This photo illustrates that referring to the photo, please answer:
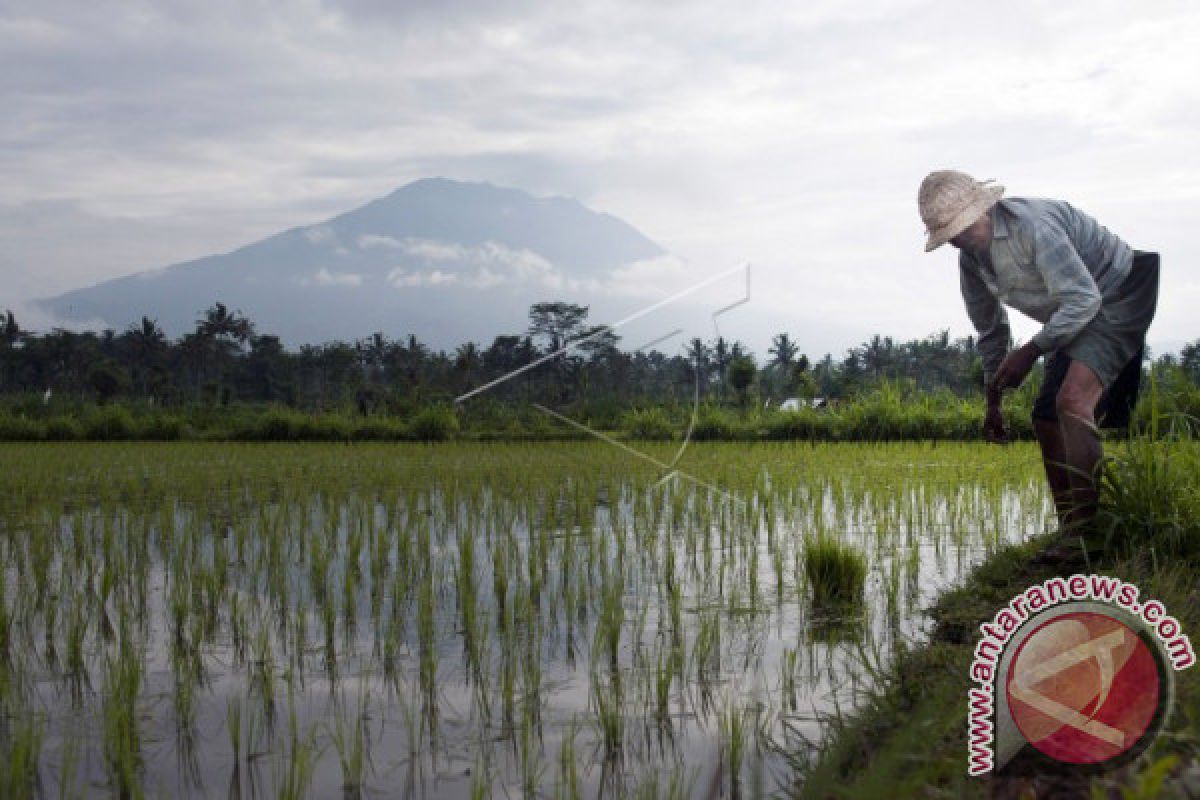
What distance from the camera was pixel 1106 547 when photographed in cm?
327

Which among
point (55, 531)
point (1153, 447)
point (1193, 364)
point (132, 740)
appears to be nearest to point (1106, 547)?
point (1153, 447)

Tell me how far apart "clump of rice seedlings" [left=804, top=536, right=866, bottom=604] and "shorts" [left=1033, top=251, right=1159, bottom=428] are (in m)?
0.83

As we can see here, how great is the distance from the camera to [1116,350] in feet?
10.7

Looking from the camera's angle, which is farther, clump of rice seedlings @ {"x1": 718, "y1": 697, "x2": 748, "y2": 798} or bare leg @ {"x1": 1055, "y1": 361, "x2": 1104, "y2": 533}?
bare leg @ {"x1": 1055, "y1": 361, "x2": 1104, "y2": 533}

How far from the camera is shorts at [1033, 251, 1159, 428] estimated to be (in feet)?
10.6

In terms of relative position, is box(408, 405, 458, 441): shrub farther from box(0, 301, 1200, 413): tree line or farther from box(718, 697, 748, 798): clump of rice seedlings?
box(0, 301, 1200, 413): tree line

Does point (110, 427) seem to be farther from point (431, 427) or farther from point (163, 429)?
point (431, 427)

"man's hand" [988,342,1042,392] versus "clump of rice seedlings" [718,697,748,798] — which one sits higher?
"man's hand" [988,342,1042,392]

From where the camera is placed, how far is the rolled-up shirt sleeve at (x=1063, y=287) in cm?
311

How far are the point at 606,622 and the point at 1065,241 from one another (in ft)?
6.24

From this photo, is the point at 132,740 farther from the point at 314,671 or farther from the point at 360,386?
A: the point at 360,386

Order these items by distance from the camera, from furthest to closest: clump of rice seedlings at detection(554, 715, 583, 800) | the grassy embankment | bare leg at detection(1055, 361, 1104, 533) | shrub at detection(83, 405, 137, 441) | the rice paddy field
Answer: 1. shrub at detection(83, 405, 137, 441)
2. bare leg at detection(1055, 361, 1104, 533)
3. the rice paddy field
4. clump of rice seedlings at detection(554, 715, 583, 800)
5. the grassy embankment

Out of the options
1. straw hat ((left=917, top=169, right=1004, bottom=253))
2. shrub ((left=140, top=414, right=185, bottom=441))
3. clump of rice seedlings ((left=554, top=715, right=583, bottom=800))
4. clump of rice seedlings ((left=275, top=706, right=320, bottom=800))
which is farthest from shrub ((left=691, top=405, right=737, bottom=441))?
clump of rice seedlings ((left=554, top=715, right=583, bottom=800))

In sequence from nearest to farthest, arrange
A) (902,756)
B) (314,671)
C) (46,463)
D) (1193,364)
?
(902,756), (314,671), (46,463), (1193,364)
